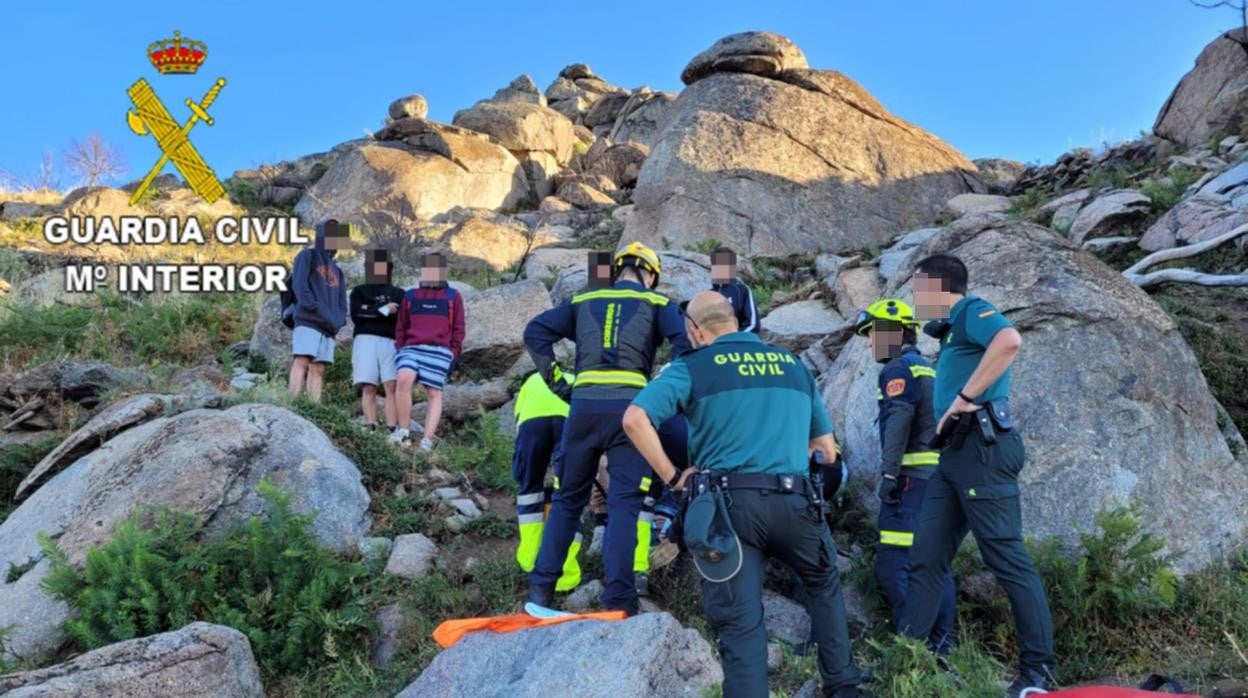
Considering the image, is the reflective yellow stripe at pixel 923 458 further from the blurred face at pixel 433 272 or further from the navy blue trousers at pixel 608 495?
the blurred face at pixel 433 272

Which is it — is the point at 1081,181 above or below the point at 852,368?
above

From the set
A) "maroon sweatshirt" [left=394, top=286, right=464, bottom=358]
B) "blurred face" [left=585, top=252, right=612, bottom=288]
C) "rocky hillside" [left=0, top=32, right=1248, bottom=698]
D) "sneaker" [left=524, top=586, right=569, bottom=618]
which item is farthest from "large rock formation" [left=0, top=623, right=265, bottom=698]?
"maroon sweatshirt" [left=394, top=286, right=464, bottom=358]

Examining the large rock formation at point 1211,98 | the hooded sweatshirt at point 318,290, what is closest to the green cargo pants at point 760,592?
the hooded sweatshirt at point 318,290

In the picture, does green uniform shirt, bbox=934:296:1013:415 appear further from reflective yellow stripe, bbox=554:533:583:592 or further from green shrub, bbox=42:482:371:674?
green shrub, bbox=42:482:371:674

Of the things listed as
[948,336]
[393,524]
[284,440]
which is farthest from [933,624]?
[284,440]

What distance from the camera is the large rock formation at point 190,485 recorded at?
6324mm

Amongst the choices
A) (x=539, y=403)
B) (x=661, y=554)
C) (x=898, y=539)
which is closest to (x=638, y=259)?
(x=539, y=403)

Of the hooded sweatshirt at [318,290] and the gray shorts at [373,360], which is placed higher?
the hooded sweatshirt at [318,290]

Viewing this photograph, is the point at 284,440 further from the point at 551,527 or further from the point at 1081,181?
the point at 1081,181

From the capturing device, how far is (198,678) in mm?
4844

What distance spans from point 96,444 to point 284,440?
1.79 metres

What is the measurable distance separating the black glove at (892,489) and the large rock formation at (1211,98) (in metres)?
15.4

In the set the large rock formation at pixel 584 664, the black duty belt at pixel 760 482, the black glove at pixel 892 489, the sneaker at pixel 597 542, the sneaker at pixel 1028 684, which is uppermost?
the black duty belt at pixel 760 482

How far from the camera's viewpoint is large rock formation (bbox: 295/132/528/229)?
24.2 m
